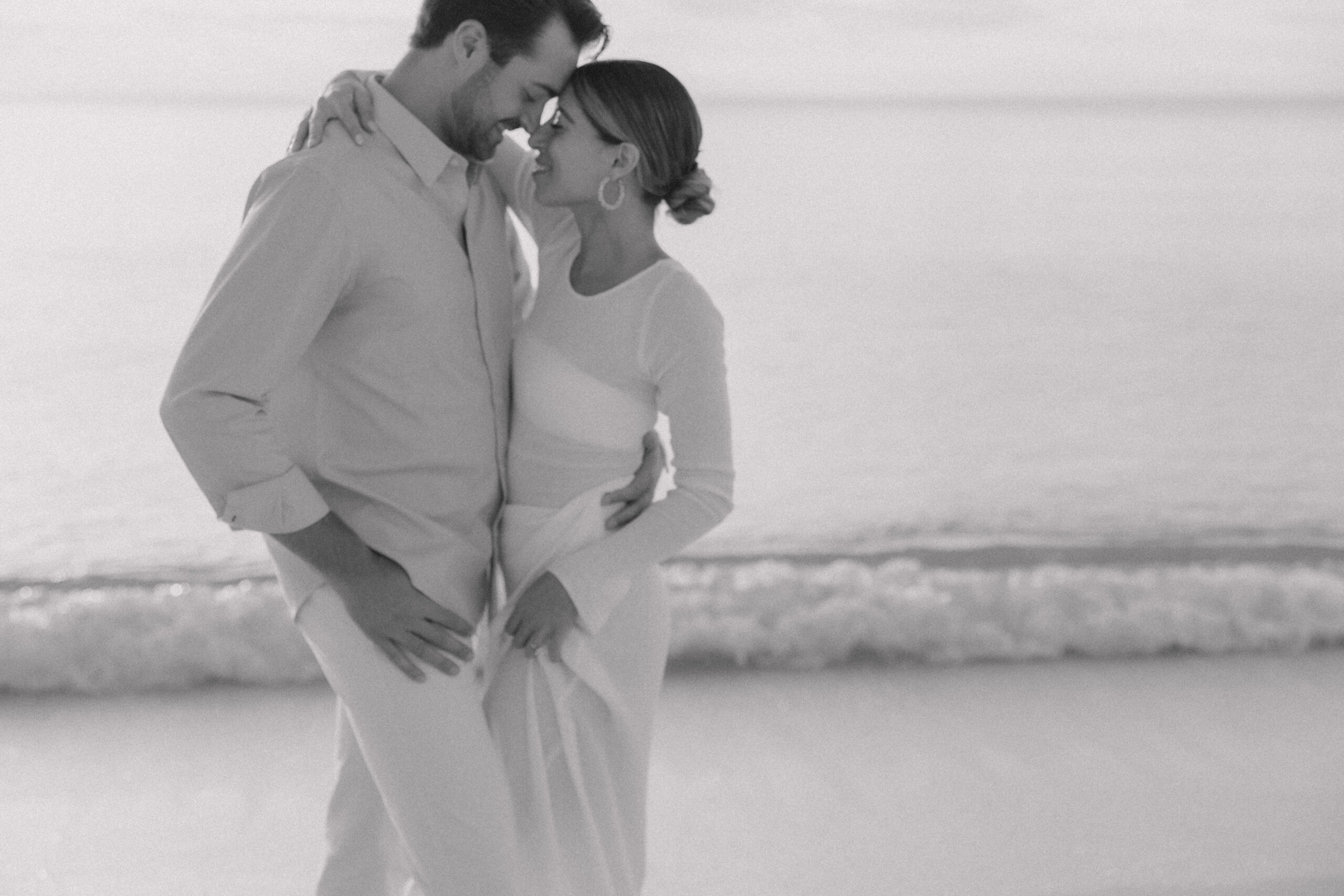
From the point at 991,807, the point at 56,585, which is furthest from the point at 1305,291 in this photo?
the point at 56,585

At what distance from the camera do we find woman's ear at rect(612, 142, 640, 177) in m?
1.71

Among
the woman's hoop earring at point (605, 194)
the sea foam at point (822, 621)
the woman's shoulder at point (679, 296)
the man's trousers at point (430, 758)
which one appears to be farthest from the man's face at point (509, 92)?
the sea foam at point (822, 621)

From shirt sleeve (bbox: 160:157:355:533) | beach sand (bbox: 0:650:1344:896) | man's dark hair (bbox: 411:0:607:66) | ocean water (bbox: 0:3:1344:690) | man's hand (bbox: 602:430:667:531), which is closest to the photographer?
shirt sleeve (bbox: 160:157:355:533)

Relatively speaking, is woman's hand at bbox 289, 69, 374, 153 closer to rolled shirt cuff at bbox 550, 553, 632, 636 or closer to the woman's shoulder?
the woman's shoulder

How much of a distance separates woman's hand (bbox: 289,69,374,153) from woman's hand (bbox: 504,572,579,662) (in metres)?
0.52

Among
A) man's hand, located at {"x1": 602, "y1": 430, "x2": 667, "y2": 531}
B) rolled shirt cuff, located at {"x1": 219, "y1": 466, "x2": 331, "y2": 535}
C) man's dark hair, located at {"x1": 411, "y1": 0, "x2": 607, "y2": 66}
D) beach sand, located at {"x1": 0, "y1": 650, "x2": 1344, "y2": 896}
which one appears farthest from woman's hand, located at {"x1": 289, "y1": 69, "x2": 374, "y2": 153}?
beach sand, located at {"x1": 0, "y1": 650, "x2": 1344, "y2": 896}

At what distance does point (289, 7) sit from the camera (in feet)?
15.5

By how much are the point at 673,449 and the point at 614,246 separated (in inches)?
11.3

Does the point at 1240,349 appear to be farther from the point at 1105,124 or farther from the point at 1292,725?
the point at 1292,725

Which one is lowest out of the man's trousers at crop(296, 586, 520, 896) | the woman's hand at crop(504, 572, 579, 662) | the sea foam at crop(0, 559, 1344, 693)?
the sea foam at crop(0, 559, 1344, 693)

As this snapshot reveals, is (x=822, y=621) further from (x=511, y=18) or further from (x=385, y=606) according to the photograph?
(x=511, y=18)

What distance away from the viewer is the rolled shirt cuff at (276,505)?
1.57 metres

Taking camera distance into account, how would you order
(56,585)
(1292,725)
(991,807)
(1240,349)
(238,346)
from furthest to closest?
1. (1240,349)
2. (56,585)
3. (1292,725)
4. (991,807)
5. (238,346)

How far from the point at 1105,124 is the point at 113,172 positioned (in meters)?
3.62
